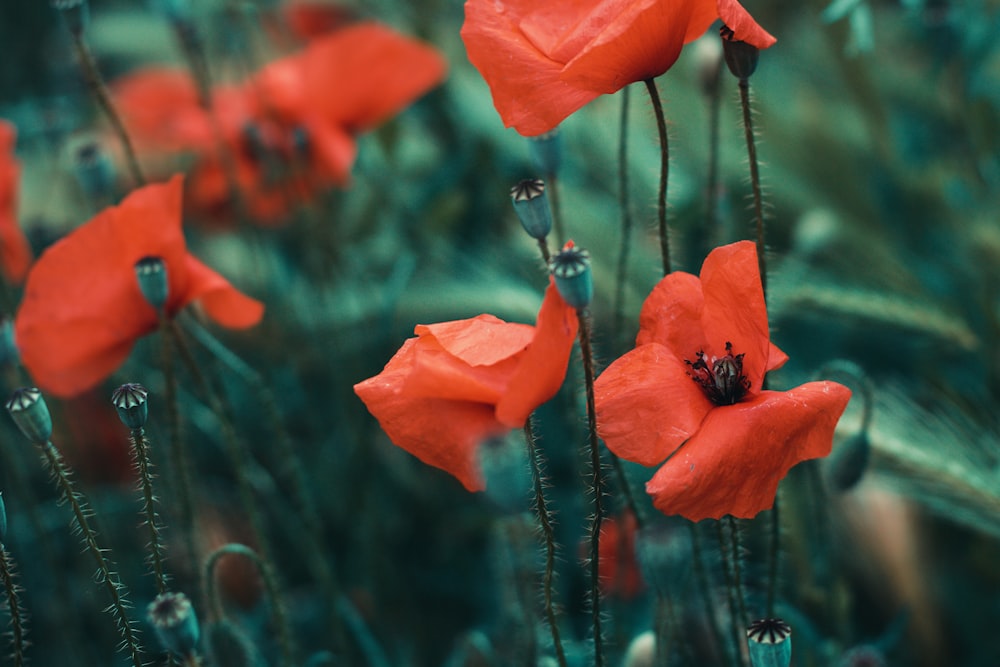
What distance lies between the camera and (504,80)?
596mm

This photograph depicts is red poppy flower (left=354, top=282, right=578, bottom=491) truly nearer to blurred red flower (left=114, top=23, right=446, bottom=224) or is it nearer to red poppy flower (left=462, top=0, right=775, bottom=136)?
red poppy flower (left=462, top=0, right=775, bottom=136)

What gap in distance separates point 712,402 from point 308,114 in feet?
2.58

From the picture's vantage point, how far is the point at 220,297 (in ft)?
2.59

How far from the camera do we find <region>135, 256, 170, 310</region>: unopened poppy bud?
0.66 meters

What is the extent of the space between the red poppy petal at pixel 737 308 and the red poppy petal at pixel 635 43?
0.11 meters

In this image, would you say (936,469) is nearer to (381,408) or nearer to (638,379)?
(638,379)

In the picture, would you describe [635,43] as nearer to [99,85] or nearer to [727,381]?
[727,381]

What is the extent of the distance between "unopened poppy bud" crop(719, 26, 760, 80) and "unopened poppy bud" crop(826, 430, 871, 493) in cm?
28

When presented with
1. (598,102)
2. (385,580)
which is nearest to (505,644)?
(385,580)

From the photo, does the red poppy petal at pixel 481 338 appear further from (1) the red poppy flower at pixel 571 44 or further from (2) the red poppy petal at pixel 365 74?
(2) the red poppy petal at pixel 365 74

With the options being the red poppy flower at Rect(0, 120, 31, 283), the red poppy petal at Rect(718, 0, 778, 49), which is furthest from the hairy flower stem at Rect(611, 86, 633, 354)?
the red poppy flower at Rect(0, 120, 31, 283)

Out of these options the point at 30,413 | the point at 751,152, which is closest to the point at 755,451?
the point at 751,152

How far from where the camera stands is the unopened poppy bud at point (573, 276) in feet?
1.57

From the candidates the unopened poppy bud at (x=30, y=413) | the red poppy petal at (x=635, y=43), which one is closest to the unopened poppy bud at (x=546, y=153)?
the red poppy petal at (x=635, y=43)
